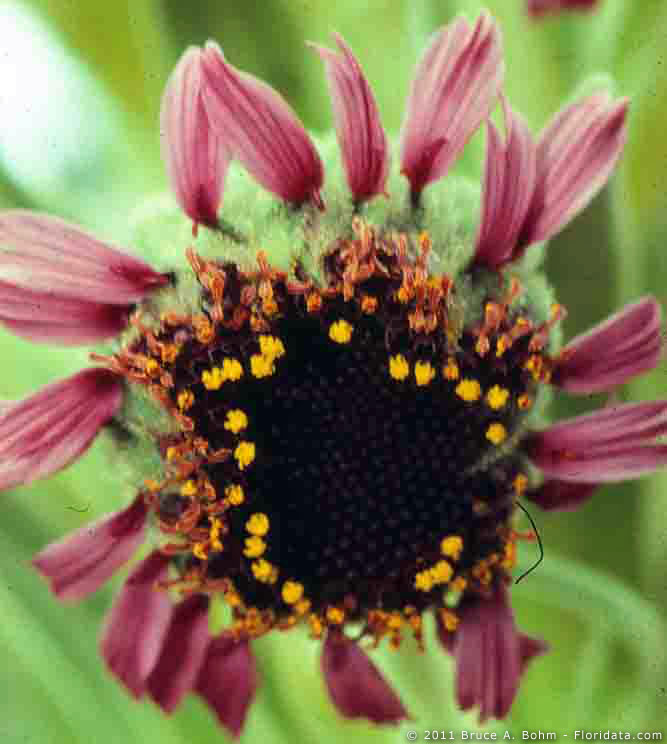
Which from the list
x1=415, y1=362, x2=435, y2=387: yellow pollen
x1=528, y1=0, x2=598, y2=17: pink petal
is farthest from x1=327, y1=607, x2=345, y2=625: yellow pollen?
x1=528, y1=0, x2=598, y2=17: pink petal

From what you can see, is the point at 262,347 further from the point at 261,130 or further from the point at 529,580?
the point at 529,580

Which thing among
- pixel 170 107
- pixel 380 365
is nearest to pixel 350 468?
pixel 380 365

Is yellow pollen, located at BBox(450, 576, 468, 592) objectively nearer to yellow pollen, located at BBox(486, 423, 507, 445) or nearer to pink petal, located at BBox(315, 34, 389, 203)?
yellow pollen, located at BBox(486, 423, 507, 445)

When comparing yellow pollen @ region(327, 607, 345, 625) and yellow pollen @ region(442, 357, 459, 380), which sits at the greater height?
yellow pollen @ region(442, 357, 459, 380)

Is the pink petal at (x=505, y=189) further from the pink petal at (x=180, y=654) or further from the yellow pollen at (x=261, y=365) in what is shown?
the pink petal at (x=180, y=654)

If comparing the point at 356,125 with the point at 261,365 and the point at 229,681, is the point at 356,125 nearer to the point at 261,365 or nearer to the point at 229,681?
the point at 261,365

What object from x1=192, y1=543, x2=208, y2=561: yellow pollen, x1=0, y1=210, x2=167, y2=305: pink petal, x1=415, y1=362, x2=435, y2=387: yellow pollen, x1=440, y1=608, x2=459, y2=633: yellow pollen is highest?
x1=0, y1=210, x2=167, y2=305: pink petal

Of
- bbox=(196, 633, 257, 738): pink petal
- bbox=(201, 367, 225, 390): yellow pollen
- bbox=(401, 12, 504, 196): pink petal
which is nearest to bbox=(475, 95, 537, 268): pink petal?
bbox=(401, 12, 504, 196): pink petal

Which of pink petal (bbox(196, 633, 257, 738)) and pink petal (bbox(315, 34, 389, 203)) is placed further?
pink petal (bbox(196, 633, 257, 738))

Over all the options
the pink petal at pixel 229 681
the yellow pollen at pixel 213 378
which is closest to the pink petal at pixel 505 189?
the yellow pollen at pixel 213 378
